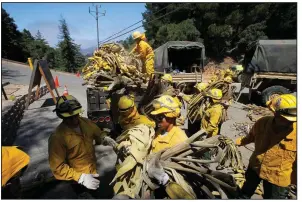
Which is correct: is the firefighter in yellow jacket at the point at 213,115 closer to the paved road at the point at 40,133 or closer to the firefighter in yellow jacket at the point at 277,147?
the firefighter in yellow jacket at the point at 277,147

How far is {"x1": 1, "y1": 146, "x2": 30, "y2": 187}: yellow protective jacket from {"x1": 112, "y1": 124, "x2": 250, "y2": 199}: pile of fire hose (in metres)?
1.22

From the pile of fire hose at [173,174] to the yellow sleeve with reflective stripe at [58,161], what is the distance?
691 millimetres

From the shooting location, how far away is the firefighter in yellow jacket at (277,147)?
2.66 m

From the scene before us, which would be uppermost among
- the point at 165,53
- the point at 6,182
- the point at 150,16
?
the point at 150,16

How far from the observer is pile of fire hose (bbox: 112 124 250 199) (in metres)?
2.27

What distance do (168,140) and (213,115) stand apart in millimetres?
1694

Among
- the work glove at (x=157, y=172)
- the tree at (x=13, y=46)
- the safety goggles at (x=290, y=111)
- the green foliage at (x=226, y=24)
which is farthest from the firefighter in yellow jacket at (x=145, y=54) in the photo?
the tree at (x=13, y=46)

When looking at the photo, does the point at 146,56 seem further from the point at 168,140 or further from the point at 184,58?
the point at 184,58

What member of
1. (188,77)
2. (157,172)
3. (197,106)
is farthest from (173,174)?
(188,77)

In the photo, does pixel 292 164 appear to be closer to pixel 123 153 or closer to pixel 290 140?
pixel 290 140

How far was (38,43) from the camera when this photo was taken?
39594mm

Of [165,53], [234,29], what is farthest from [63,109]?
[234,29]

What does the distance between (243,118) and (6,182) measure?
8801 millimetres

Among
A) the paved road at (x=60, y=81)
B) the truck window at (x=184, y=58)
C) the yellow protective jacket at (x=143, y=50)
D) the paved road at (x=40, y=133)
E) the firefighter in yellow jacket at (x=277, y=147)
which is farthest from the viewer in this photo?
the truck window at (x=184, y=58)
